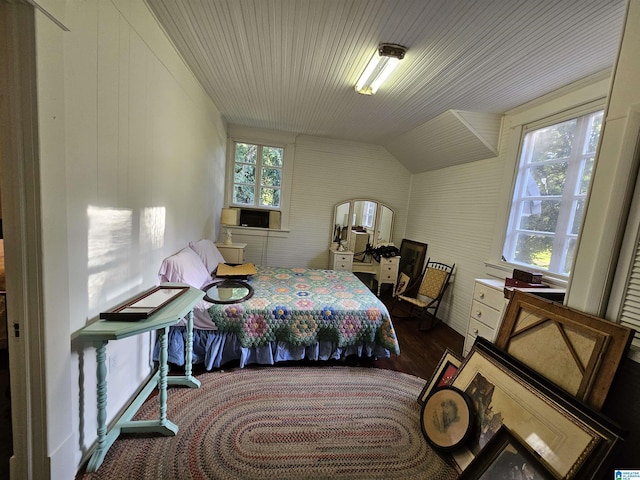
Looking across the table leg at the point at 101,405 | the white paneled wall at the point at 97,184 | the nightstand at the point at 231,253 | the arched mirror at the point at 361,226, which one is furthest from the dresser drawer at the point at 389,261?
the table leg at the point at 101,405

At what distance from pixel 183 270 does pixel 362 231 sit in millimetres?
3426

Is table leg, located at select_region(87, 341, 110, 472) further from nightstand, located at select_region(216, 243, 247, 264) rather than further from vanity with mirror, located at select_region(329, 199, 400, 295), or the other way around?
vanity with mirror, located at select_region(329, 199, 400, 295)

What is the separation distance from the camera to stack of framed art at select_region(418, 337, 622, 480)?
3.53ft

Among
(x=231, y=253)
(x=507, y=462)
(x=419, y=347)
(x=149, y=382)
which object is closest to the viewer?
(x=507, y=462)

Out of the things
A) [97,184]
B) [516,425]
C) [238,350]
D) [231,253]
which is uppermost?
[97,184]

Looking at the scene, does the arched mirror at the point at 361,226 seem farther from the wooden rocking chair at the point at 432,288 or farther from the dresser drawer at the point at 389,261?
the wooden rocking chair at the point at 432,288

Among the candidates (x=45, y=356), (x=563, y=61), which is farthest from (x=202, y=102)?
(x=563, y=61)

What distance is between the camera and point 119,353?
1.62m

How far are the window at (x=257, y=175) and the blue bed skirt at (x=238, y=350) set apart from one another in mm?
2921

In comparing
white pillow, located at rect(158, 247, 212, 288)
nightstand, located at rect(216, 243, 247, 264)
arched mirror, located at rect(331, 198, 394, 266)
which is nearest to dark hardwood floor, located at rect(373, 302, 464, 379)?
arched mirror, located at rect(331, 198, 394, 266)

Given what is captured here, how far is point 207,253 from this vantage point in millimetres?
3080

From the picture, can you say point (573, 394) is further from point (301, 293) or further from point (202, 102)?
point (202, 102)

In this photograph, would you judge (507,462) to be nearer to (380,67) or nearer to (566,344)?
(566,344)

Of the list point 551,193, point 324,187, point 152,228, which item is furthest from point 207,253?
point 551,193
